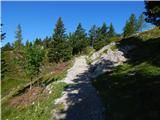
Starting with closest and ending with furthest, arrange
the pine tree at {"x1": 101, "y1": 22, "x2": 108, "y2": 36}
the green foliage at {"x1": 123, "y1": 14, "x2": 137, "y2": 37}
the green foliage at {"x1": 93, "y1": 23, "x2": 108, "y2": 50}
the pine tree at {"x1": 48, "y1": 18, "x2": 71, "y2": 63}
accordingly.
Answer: the pine tree at {"x1": 48, "y1": 18, "x2": 71, "y2": 63}, the green foliage at {"x1": 123, "y1": 14, "x2": 137, "y2": 37}, the green foliage at {"x1": 93, "y1": 23, "x2": 108, "y2": 50}, the pine tree at {"x1": 101, "y1": 22, "x2": 108, "y2": 36}

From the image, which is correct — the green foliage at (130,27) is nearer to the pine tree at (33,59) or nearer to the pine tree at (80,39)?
the pine tree at (80,39)

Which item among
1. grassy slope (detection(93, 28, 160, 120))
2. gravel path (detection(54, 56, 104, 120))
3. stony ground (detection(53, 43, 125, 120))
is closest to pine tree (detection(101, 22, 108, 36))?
stony ground (detection(53, 43, 125, 120))

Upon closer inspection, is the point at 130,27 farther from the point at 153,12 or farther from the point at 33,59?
the point at 153,12

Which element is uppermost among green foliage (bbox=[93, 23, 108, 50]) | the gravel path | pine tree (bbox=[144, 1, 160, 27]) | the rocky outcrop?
green foliage (bbox=[93, 23, 108, 50])

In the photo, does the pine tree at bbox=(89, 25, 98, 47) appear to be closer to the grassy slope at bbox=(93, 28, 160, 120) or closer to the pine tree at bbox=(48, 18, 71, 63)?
the pine tree at bbox=(48, 18, 71, 63)

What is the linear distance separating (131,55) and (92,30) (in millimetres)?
95479

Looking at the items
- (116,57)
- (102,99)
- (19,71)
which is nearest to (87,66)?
(116,57)

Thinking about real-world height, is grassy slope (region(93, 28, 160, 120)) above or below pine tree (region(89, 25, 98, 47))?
below

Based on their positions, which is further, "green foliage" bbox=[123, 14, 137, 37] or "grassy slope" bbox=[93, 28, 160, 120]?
"green foliage" bbox=[123, 14, 137, 37]

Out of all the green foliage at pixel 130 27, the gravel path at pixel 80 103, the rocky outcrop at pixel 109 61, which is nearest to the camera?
the gravel path at pixel 80 103

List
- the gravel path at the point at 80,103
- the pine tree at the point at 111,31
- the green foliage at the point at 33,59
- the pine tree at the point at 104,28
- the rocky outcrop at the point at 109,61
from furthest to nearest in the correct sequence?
the pine tree at the point at 104,28
the pine tree at the point at 111,31
the green foliage at the point at 33,59
the rocky outcrop at the point at 109,61
the gravel path at the point at 80,103

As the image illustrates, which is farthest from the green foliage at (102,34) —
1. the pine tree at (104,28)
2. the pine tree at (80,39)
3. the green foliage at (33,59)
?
the green foliage at (33,59)

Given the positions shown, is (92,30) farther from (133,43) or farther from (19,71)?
(133,43)

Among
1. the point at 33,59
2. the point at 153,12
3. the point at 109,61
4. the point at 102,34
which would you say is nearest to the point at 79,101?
the point at 153,12
